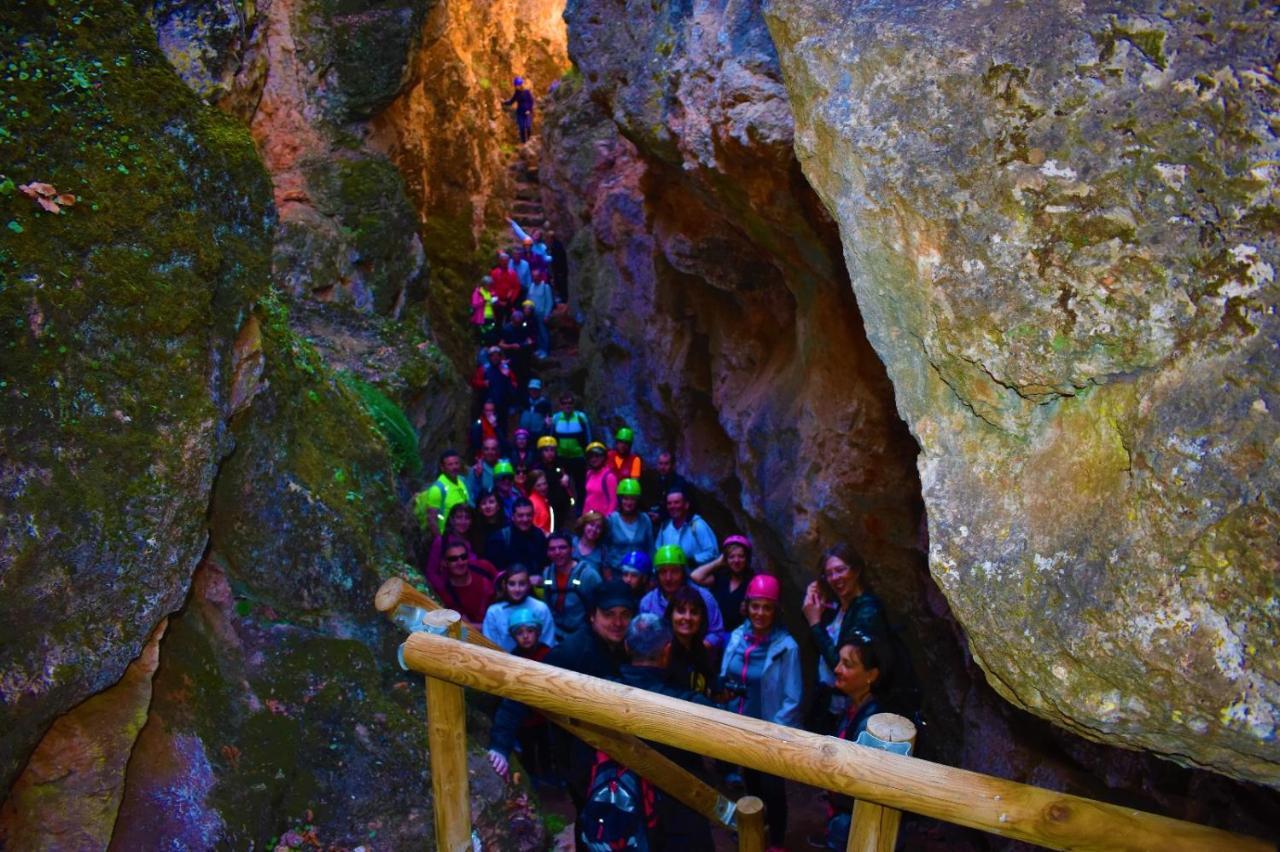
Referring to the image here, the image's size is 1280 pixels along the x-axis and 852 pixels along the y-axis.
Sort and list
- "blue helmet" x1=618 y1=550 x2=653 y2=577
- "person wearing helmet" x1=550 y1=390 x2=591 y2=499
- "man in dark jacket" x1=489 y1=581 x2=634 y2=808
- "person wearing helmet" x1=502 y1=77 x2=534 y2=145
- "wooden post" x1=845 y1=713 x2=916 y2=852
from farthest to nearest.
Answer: "person wearing helmet" x1=502 y1=77 x2=534 y2=145 → "person wearing helmet" x1=550 y1=390 x2=591 y2=499 → "blue helmet" x1=618 y1=550 x2=653 y2=577 → "man in dark jacket" x1=489 y1=581 x2=634 y2=808 → "wooden post" x1=845 y1=713 x2=916 y2=852

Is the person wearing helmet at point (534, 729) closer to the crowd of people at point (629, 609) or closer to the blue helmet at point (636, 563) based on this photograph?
the crowd of people at point (629, 609)

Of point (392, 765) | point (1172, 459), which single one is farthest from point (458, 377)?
point (1172, 459)

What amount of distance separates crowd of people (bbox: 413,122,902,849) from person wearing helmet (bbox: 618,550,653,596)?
0.01 meters

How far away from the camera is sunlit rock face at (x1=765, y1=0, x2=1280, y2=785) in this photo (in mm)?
2443

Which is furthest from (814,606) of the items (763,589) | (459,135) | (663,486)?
(459,135)

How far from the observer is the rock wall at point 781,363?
546 centimetres

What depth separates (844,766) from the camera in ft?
10.7

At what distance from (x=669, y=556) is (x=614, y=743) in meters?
2.77

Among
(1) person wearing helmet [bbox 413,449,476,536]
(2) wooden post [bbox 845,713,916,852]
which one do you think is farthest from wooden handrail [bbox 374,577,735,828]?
(1) person wearing helmet [bbox 413,449,476,536]

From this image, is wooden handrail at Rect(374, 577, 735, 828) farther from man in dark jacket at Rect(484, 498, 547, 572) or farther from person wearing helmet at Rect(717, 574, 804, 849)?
man in dark jacket at Rect(484, 498, 547, 572)

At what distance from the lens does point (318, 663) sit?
592cm

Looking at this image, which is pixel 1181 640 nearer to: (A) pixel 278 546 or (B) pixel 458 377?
(A) pixel 278 546

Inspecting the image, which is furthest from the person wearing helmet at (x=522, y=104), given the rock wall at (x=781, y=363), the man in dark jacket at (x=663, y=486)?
the man in dark jacket at (x=663, y=486)

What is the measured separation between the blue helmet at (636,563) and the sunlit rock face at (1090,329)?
4.84 meters
